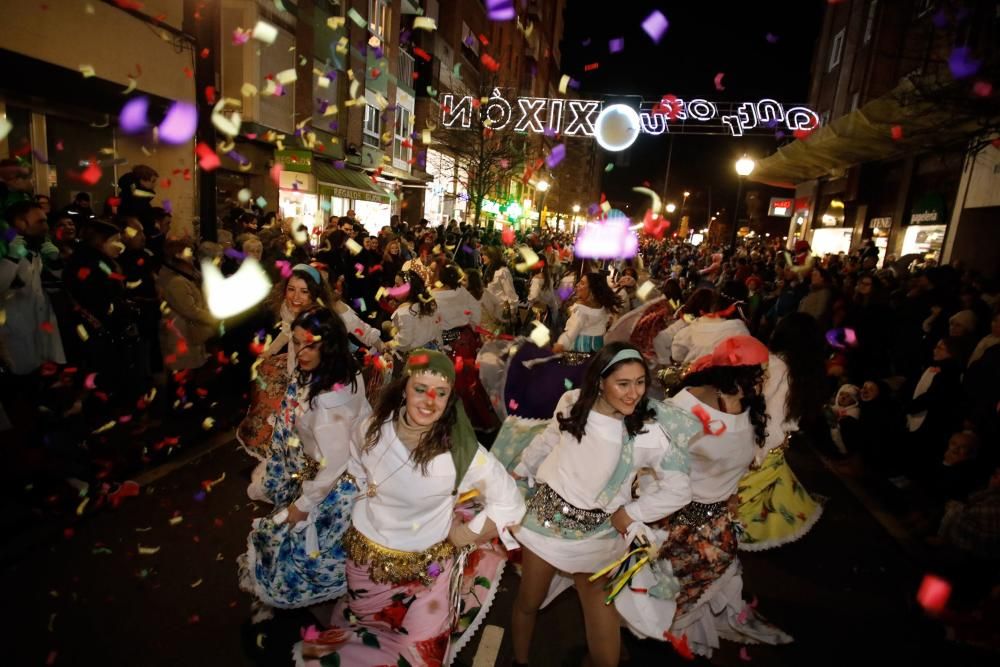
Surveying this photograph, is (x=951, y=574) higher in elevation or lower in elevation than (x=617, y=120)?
lower

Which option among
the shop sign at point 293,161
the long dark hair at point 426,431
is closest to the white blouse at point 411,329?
the long dark hair at point 426,431

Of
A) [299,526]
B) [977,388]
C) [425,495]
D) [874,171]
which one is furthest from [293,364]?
[874,171]

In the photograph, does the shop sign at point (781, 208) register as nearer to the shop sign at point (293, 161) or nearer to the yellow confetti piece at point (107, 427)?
the shop sign at point (293, 161)

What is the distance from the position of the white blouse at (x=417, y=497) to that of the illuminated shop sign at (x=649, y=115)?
22.2 metres

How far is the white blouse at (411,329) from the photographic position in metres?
5.95

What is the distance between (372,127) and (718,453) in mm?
23202

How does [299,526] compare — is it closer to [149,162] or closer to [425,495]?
[425,495]

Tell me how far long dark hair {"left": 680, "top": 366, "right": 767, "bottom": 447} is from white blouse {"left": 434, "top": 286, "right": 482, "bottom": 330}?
373 cm

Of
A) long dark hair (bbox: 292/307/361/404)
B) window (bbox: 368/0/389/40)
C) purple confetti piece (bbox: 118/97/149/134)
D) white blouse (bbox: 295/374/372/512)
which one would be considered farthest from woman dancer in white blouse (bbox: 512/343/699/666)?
window (bbox: 368/0/389/40)

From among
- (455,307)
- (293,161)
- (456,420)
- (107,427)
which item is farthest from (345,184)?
(456,420)

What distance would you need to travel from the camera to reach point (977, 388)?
5.70 metres

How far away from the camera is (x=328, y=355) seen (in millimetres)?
3316

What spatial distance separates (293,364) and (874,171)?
1836cm

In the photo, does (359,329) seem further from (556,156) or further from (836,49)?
(556,156)
